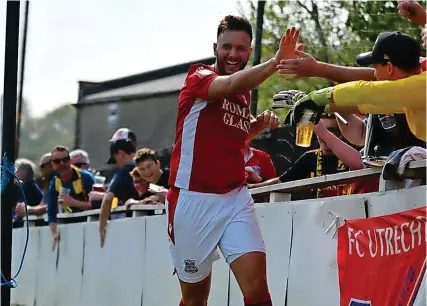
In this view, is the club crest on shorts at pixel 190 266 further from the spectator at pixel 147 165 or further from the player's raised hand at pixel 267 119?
the spectator at pixel 147 165

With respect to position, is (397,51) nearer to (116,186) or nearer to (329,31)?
(116,186)

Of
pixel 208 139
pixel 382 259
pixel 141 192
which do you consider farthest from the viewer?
pixel 141 192

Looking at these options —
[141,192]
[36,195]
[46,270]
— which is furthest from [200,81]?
[36,195]

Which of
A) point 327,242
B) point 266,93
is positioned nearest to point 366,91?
point 327,242

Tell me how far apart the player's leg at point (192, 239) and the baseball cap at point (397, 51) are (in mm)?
1440

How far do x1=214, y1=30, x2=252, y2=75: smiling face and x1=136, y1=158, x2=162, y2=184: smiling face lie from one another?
4.40 meters

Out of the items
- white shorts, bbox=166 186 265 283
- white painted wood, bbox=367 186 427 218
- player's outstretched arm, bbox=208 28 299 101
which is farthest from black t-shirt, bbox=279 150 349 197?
player's outstretched arm, bbox=208 28 299 101

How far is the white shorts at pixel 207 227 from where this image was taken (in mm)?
6500

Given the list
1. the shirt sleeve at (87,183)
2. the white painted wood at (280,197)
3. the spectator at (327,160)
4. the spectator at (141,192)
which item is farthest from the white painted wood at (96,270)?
the white painted wood at (280,197)

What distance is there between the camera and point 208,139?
21.4ft

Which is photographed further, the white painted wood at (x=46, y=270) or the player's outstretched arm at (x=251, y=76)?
the white painted wood at (x=46, y=270)

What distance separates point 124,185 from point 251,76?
21.1 feet

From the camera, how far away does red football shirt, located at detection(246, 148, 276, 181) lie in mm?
9820

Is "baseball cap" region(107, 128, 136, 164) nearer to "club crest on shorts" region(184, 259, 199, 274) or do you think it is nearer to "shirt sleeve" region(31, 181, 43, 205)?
"shirt sleeve" region(31, 181, 43, 205)
